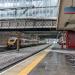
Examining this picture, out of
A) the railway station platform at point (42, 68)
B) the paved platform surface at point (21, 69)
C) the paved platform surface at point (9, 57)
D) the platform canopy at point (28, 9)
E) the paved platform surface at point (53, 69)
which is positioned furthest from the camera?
the platform canopy at point (28, 9)

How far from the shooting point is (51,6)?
69.9 meters

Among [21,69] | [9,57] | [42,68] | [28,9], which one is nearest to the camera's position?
[21,69]

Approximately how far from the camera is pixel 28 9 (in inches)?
2827

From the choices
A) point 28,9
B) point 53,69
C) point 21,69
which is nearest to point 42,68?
point 53,69

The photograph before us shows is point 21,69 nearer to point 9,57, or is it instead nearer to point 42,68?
point 42,68

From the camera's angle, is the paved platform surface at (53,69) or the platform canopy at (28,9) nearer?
the paved platform surface at (53,69)

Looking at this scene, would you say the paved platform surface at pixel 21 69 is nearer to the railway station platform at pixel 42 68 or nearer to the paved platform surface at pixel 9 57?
the railway station platform at pixel 42 68

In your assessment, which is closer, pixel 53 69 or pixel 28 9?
pixel 53 69

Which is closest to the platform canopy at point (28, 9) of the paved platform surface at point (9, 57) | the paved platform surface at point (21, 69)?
the paved platform surface at point (9, 57)

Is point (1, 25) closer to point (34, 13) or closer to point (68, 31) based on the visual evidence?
point (34, 13)

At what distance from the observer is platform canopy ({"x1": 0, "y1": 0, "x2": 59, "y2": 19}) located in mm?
69250

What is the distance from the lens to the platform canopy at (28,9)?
6925 centimetres

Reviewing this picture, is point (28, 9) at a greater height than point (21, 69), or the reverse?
point (28, 9)

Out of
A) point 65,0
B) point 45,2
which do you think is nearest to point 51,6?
point 45,2
